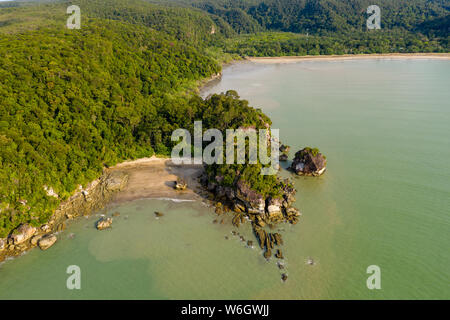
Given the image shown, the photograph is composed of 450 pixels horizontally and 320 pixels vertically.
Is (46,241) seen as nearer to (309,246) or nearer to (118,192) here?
(118,192)

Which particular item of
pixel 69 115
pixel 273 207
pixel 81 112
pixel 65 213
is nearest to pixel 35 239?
pixel 65 213

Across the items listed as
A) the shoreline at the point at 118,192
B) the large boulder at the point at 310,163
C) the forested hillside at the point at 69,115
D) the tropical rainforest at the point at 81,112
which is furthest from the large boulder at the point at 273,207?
the forested hillside at the point at 69,115

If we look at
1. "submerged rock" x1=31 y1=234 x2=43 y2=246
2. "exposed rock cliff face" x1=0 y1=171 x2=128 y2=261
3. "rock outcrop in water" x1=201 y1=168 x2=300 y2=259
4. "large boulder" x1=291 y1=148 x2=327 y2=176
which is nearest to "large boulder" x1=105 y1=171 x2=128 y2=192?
"exposed rock cliff face" x1=0 y1=171 x2=128 y2=261

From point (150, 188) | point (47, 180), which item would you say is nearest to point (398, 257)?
point (150, 188)

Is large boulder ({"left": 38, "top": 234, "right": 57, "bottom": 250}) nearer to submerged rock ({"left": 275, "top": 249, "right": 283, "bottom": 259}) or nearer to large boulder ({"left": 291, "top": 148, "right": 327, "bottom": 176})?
submerged rock ({"left": 275, "top": 249, "right": 283, "bottom": 259})

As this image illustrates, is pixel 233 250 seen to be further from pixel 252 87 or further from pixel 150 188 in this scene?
pixel 252 87

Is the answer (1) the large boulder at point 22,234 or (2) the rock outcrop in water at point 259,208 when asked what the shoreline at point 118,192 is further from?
(2) the rock outcrop in water at point 259,208
